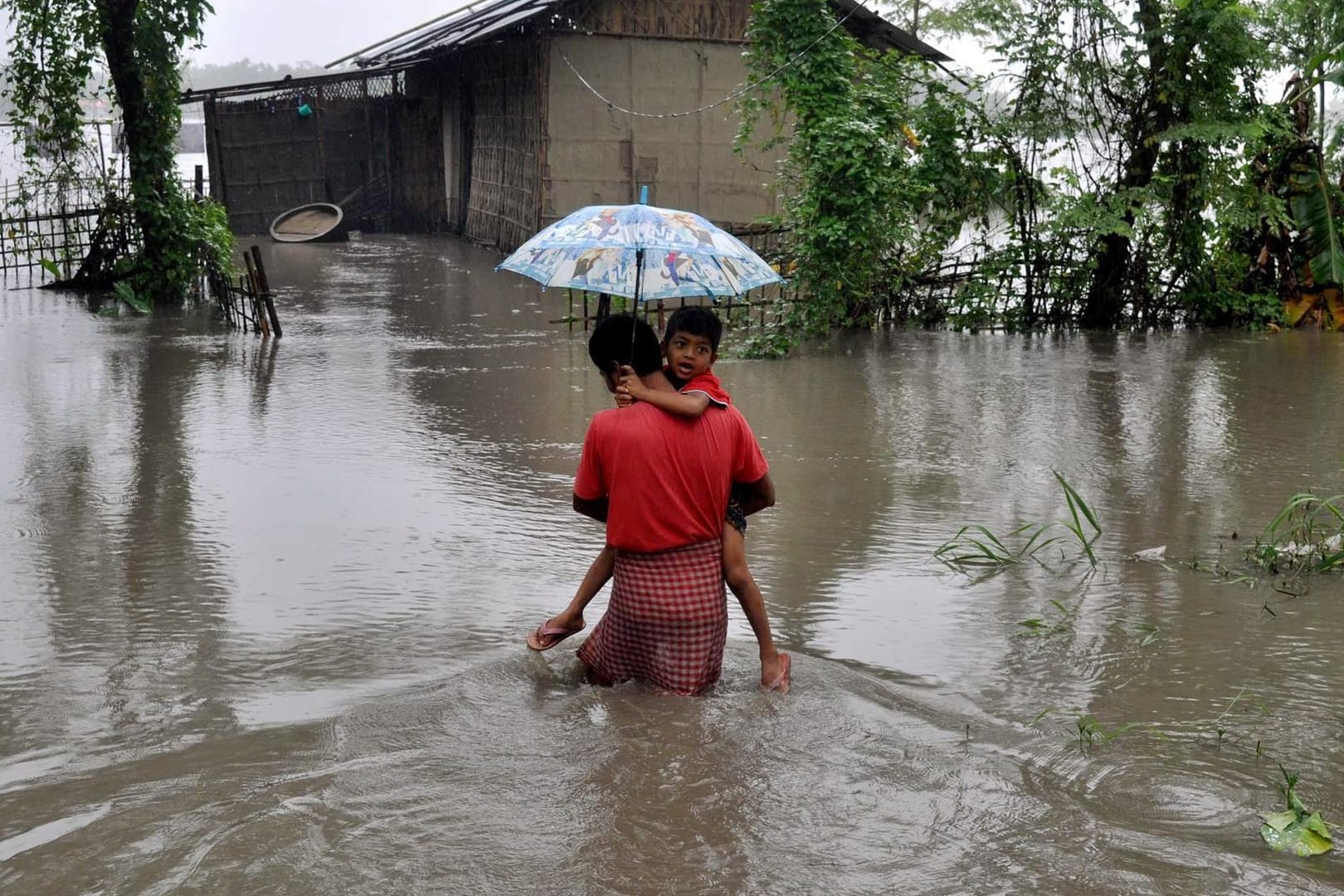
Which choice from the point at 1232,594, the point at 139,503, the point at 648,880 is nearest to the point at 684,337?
the point at 648,880

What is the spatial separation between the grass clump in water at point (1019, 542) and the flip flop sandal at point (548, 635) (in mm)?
1820

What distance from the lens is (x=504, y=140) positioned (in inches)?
772

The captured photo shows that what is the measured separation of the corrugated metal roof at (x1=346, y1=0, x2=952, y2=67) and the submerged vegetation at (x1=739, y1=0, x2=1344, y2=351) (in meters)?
3.41

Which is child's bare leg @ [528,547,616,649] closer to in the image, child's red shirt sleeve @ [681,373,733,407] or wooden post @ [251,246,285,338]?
child's red shirt sleeve @ [681,373,733,407]

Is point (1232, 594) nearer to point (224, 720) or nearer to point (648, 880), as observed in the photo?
point (648, 880)

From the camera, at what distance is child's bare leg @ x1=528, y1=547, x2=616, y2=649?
4.07 m

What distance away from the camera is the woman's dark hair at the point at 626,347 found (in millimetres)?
3707

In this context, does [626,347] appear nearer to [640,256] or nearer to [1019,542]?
[640,256]

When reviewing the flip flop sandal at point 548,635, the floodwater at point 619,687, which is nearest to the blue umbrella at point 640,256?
the flip flop sandal at point 548,635

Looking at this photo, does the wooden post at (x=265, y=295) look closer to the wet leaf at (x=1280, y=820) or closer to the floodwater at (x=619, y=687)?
the floodwater at (x=619, y=687)

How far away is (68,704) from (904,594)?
9.73ft

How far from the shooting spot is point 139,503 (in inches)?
247

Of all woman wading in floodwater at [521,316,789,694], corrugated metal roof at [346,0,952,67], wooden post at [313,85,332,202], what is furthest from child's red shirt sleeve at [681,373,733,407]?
wooden post at [313,85,332,202]

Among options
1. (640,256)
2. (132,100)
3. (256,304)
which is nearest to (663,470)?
(640,256)
